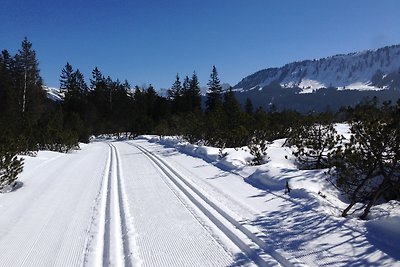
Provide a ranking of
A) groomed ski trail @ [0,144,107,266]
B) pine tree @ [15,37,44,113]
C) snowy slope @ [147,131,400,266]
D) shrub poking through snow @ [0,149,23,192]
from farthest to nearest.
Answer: pine tree @ [15,37,44,113] → shrub poking through snow @ [0,149,23,192] → groomed ski trail @ [0,144,107,266] → snowy slope @ [147,131,400,266]

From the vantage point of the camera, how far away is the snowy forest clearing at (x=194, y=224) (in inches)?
177

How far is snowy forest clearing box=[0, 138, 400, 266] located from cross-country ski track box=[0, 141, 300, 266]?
2 cm

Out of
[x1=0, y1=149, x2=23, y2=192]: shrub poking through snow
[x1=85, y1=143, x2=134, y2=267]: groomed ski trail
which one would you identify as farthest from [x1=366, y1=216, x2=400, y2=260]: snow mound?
[x1=0, y1=149, x2=23, y2=192]: shrub poking through snow

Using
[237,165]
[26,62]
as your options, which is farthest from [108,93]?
[237,165]

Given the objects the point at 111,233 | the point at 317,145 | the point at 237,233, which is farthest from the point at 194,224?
the point at 317,145

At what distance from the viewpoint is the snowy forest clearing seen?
4.50 metres

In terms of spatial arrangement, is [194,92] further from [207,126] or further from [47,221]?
[47,221]

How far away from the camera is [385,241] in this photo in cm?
466

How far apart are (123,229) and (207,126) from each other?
17230 mm

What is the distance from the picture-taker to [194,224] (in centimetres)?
584

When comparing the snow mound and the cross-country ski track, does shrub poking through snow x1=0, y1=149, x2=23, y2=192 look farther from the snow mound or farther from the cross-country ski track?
the snow mound

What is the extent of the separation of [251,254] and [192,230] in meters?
1.30

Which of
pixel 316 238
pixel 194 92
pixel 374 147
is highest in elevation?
pixel 194 92

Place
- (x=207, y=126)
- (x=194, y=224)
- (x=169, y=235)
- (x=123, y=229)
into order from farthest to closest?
(x=207, y=126)
(x=194, y=224)
(x=123, y=229)
(x=169, y=235)
